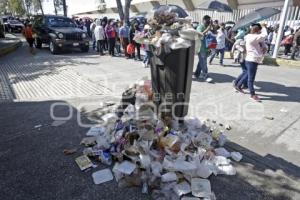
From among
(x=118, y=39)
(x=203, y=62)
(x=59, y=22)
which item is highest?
(x=59, y=22)

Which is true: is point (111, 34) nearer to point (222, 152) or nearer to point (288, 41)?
point (288, 41)

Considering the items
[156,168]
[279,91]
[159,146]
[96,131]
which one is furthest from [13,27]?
[156,168]

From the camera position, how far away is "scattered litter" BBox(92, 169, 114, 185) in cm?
304

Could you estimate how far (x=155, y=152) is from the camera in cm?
322

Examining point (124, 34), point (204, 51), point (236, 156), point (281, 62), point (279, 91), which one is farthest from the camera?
point (124, 34)

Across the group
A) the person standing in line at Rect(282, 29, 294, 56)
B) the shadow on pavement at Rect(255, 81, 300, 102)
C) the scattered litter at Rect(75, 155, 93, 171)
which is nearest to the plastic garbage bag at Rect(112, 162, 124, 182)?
the scattered litter at Rect(75, 155, 93, 171)

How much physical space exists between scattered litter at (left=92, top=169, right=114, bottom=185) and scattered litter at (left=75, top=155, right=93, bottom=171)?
0.18 m

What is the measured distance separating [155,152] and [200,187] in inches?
27.8

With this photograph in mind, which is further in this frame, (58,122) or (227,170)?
Answer: (58,122)

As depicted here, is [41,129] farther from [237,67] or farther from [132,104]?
[237,67]

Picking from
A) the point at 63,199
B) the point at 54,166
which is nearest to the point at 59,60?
the point at 54,166

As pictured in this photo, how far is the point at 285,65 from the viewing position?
10047 millimetres

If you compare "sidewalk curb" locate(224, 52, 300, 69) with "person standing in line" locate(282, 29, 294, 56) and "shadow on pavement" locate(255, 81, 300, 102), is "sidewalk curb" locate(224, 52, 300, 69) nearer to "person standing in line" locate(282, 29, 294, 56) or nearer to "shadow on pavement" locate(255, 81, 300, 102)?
"person standing in line" locate(282, 29, 294, 56)

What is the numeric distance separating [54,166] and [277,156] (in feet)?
10.5
